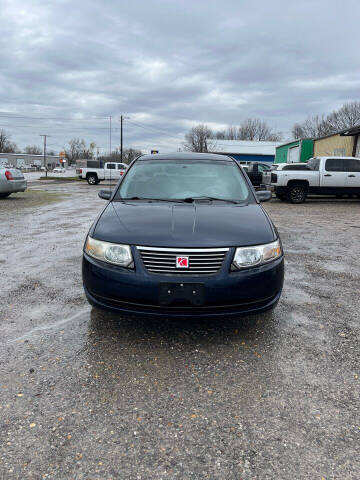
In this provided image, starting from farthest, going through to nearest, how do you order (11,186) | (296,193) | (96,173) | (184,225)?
1. (96,173)
2. (296,193)
3. (11,186)
4. (184,225)

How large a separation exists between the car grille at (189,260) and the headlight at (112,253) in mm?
156

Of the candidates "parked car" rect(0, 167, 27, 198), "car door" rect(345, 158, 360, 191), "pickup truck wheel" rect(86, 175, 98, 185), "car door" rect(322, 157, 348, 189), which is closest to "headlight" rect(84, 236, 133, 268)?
"parked car" rect(0, 167, 27, 198)

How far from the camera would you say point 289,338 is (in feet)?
9.77

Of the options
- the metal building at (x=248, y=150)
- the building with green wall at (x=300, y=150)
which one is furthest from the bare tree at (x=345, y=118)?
the building with green wall at (x=300, y=150)

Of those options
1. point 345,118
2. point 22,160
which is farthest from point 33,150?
point 345,118

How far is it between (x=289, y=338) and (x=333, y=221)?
7.96 meters

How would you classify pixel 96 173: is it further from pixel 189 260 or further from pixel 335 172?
pixel 189 260

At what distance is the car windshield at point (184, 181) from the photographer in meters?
3.74

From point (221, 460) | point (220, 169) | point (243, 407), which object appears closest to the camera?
point (221, 460)

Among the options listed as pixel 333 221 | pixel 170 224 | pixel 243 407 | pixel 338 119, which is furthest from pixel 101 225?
pixel 338 119

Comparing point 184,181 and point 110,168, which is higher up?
point 110,168

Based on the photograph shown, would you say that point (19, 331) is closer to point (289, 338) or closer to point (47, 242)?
point (289, 338)

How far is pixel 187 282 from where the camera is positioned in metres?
2.48

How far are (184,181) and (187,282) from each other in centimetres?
Answer: 176
